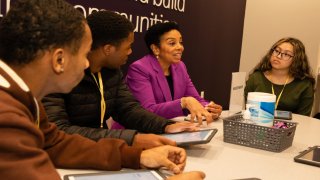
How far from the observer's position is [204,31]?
4.27 meters

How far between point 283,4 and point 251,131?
324 centimetres

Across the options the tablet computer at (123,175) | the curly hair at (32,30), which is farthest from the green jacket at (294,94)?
the curly hair at (32,30)

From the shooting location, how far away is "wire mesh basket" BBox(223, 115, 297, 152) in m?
1.61

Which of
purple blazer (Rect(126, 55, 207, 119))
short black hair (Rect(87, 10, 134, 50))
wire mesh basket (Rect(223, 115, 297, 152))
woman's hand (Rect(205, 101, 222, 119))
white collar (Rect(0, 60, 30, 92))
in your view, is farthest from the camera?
purple blazer (Rect(126, 55, 207, 119))

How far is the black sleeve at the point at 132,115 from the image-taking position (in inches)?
71.6

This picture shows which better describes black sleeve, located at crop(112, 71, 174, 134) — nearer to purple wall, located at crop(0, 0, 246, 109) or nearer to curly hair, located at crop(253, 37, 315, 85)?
purple wall, located at crop(0, 0, 246, 109)

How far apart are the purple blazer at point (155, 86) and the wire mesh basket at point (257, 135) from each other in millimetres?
524

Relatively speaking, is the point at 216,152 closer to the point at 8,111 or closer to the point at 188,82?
the point at 8,111

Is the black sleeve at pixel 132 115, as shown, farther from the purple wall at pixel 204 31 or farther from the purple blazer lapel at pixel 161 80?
the purple wall at pixel 204 31

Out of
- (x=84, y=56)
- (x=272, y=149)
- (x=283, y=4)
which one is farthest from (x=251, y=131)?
(x=283, y=4)

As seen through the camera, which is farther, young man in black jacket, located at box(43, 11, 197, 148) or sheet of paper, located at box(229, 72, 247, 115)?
sheet of paper, located at box(229, 72, 247, 115)

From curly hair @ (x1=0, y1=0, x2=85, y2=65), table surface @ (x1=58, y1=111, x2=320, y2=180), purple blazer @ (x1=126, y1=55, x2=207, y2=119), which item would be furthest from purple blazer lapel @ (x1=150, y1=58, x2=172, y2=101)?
curly hair @ (x1=0, y1=0, x2=85, y2=65)

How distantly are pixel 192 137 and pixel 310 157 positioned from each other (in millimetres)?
471

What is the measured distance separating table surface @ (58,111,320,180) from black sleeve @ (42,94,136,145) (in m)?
0.25
